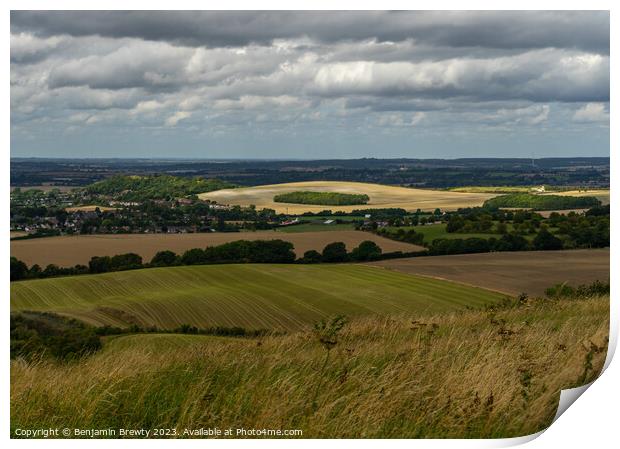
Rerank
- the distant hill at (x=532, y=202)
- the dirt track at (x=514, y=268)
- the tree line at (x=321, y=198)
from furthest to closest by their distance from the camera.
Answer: the tree line at (x=321, y=198), the distant hill at (x=532, y=202), the dirt track at (x=514, y=268)

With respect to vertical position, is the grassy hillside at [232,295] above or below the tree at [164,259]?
below

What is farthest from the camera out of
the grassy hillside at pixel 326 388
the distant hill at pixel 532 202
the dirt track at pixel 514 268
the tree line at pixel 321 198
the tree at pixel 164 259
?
the tree line at pixel 321 198

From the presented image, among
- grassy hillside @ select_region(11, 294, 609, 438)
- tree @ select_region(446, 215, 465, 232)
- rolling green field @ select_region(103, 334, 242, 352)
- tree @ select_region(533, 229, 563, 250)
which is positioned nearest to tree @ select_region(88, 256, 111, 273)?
rolling green field @ select_region(103, 334, 242, 352)

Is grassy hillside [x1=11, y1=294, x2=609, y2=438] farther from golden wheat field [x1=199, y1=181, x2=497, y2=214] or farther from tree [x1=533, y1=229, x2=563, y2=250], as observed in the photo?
golden wheat field [x1=199, y1=181, x2=497, y2=214]

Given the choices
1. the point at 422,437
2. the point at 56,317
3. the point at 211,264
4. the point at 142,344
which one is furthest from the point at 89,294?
the point at 422,437

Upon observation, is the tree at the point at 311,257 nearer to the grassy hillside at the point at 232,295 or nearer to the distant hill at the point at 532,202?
the grassy hillside at the point at 232,295

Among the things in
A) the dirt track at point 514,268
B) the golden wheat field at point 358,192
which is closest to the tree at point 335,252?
the dirt track at point 514,268
